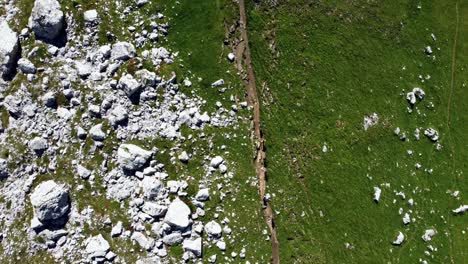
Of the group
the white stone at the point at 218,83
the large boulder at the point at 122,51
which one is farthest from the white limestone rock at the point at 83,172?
the white stone at the point at 218,83

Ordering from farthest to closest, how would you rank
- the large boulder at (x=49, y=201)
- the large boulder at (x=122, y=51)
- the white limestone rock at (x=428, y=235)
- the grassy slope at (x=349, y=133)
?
the white limestone rock at (x=428, y=235), the grassy slope at (x=349, y=133), the large boulder at (x=122, y=51), the large boulder at (x=49, y=201)

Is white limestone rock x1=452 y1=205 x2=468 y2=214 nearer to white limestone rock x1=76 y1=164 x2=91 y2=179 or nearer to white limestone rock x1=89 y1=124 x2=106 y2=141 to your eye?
white limestone rock x1=89 y1=124 x2=106 y2=141

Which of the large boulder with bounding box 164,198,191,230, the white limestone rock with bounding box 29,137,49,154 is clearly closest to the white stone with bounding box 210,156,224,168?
the large boulder with bounding box 164,198,191,230

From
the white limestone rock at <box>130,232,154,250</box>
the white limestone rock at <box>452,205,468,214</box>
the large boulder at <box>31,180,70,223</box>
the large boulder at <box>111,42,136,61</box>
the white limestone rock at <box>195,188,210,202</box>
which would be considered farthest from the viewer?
the white limestone rock at <box>452,205,468,214</box>

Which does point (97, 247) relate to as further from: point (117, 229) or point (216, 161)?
point (216, 161)

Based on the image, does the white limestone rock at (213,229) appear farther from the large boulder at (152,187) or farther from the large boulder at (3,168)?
the large boulder at (3,168)

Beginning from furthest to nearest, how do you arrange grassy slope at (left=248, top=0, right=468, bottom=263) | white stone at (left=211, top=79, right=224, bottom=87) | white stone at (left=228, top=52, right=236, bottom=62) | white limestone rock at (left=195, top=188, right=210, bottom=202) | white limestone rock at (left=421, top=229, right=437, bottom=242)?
white limestone rock at (left=421, top=229, right=437, bottom=242) → grassy slope at (left=248, top=0, right=468, bottom=263) → white stone at (left=228, top=52, right=236, bottom=62) → white stone at (left=211, top=79, right=224, bottom=87) → white limestone rock at (left=195, top=188, right=210, bottom=202)

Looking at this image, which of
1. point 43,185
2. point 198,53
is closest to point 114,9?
point 198,53

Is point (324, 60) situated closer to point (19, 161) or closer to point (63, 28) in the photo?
point (63, 28)
